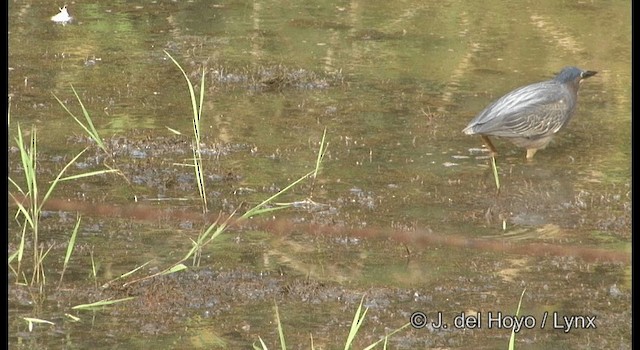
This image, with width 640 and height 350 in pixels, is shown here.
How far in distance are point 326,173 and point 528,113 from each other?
1.22 meters

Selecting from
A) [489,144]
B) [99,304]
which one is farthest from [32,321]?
[489,144]

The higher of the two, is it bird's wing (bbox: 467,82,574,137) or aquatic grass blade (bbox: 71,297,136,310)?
aquatic grass blade (bbox: 71,297,136,310)

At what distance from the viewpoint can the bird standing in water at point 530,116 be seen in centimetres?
766

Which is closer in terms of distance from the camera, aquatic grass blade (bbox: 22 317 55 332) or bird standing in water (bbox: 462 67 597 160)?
aquatic grass blade (bbox: 22 317 55 332)

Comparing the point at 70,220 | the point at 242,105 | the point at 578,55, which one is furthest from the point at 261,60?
the point at 70,220

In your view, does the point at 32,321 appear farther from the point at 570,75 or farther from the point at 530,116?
the point at 570,75

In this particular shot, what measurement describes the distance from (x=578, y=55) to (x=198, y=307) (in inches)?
225

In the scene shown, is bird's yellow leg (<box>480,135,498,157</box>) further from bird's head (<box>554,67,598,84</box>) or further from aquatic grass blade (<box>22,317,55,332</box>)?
aquatic grass blade (<box>22,317,55,332</box>)

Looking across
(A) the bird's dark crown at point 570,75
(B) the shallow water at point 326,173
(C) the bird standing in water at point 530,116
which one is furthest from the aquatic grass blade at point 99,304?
(A) the bird's dark crown at point 570,75

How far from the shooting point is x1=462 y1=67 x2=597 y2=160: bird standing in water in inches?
302

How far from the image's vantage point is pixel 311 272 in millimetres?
5906

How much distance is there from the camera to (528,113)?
7738 millimetres

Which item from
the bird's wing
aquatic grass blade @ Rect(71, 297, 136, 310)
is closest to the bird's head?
the bird's wing

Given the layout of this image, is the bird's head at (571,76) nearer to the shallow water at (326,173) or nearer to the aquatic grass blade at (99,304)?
the shallow water at (326,173)
